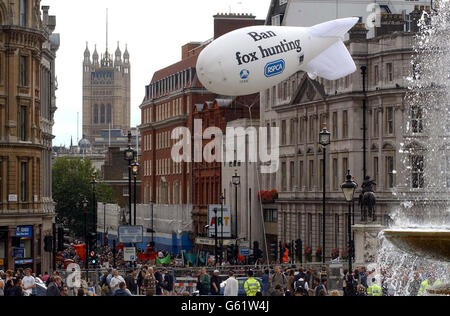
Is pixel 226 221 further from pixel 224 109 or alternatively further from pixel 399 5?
pixel 399 5

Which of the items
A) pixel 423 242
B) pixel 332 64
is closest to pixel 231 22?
pixel 332 64

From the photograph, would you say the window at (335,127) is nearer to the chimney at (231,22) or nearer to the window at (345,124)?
the window at (345,124)

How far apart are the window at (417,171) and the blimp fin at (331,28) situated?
76.4 ft

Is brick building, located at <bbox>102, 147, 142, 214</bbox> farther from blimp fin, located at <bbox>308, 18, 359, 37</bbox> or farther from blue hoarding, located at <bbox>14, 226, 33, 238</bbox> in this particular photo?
blimp fin, located at <bbox>308, 18, 359, 37</bbox>

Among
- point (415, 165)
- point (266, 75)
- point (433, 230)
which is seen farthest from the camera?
point (415, 165)

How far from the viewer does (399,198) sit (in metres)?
73.3

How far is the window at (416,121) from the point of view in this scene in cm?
7050

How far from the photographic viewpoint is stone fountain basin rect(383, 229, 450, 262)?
25.2 metres

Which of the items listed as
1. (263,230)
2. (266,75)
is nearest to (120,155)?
(263,230)

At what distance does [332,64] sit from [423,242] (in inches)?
811

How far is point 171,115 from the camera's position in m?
131

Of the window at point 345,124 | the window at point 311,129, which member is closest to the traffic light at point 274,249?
the window at point 345,124

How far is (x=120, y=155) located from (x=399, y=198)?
122m

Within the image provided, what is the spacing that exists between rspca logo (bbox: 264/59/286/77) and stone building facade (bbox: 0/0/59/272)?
25732 mm
